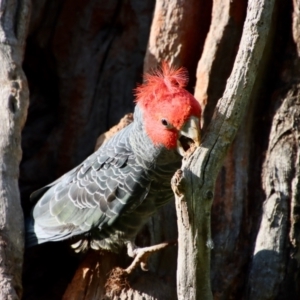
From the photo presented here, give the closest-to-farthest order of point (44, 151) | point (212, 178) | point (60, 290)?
1. point (212, 178)
2. point (60, 290)
3. point (44, 151)

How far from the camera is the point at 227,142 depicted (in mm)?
2793

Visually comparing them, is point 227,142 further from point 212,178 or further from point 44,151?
point 44,151

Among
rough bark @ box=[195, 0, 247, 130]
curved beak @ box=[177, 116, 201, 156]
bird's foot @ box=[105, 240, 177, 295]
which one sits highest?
rough bark @ box=[195, 0, 247, 130]

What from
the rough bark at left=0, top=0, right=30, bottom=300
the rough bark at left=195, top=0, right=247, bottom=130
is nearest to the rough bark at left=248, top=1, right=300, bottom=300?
the rough bark at left=195, top=0, right=247, bottom=130

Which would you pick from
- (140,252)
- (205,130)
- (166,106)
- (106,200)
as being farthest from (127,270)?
(166,106)

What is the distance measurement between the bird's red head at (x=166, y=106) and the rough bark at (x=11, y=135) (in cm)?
86

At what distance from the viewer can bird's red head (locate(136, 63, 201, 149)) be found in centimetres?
305

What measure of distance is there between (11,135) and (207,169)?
1.52 metres

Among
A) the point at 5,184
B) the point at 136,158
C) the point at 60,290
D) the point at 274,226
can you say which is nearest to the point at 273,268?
the point at 274,226

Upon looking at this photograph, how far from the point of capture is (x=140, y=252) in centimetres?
354

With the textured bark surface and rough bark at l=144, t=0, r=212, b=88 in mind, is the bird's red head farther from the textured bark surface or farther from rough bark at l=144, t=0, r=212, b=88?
rough bark at l=144, t=0, r=212, b=88

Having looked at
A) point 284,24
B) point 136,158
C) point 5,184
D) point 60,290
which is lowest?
point 60,290

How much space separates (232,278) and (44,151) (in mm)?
1825

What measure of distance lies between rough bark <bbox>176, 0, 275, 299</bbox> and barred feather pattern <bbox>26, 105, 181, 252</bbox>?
22.6 inches
